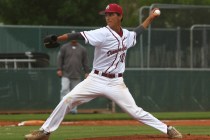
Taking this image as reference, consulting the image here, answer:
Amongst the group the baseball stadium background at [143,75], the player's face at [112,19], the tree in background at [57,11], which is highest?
the tree in background at [57,11]

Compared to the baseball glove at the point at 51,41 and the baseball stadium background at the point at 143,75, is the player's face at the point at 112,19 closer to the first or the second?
the baseball glove at the point at 51,41

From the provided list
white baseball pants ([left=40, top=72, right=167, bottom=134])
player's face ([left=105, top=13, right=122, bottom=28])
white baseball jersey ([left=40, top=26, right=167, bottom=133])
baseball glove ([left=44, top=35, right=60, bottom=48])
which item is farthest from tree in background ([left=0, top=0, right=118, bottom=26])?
baseball glove ([left=44, top=35, right=60, bottom=48])

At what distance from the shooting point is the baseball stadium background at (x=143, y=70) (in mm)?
21797

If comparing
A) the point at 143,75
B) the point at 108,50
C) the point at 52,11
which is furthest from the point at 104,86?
the point at 52,11

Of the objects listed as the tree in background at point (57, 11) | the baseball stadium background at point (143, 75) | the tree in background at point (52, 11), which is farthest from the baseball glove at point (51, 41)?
the tree in background at point (52, 11)

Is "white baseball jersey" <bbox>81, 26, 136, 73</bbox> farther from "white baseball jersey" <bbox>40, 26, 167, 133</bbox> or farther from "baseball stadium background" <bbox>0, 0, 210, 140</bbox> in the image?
"baseball stadium background" <bbox>0, 0, 210, 140</bbox>

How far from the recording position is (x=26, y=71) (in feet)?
72.0

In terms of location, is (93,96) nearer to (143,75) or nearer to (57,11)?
(143,75)

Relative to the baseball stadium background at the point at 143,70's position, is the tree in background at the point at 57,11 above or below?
above

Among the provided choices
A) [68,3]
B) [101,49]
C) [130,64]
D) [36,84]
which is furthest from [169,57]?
[101,49]

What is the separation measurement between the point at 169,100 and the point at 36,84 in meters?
3.95

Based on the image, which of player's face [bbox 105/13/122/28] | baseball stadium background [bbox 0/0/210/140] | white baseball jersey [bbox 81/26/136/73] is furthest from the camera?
baseball stadium background [bbox 0/0/210/140]

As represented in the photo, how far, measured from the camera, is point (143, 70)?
73.4 feet

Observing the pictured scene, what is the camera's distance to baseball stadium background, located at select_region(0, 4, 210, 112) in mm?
21797
